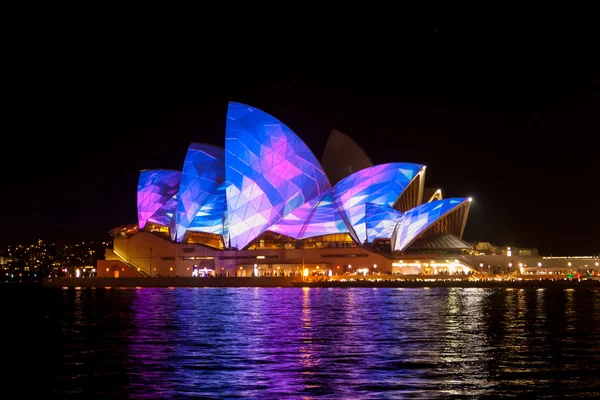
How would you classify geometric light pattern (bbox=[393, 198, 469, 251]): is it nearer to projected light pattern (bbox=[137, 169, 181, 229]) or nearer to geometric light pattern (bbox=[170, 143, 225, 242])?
geometric light pattern (bbox=[170, 143, 225, 242])

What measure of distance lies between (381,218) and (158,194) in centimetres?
2638

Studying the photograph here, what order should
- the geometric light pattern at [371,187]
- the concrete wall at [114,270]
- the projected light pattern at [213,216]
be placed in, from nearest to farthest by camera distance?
1. the geometric light pattern at [371,187]
2. the projected light pattern at [213,216]
3. the concrete wall at [114,270]

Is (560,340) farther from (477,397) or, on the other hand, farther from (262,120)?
(262,120)

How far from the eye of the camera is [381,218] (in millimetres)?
89562

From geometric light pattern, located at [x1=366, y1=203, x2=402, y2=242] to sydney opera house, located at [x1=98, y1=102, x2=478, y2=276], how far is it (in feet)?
0.35

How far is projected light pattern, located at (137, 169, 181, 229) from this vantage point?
97.4m

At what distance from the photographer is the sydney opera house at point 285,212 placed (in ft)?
281

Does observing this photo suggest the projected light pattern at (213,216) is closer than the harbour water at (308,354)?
No

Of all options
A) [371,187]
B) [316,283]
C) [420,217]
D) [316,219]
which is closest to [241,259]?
[316,283]

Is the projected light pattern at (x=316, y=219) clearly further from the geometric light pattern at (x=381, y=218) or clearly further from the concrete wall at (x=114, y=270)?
the concrete wall at (x=114, y=270)

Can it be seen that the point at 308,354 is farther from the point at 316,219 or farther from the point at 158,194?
the point at 158,194

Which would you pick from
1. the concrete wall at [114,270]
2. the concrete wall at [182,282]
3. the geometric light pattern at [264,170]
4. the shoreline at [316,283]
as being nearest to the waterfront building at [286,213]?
the geometric light pattern at [264,170]

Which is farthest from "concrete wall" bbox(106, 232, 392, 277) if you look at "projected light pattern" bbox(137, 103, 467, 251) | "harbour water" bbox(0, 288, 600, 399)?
"harbour water" bbox(0, 288, 600, 399)

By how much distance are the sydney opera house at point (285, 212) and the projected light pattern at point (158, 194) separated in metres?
0.13
